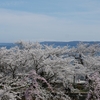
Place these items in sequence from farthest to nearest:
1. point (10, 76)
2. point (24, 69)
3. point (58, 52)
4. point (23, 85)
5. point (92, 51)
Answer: point (92, 51) < point (58, 52) < point (24, 69) < point (10, 76) < point (23, 85)

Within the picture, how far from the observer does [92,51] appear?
25812mm

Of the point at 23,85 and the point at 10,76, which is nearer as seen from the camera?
the point at 23,85

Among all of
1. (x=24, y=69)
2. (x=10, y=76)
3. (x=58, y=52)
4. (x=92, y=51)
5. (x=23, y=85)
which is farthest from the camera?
(x=92, y=51)

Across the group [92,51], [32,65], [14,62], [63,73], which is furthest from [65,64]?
[92,51]

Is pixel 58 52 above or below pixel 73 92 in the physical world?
above

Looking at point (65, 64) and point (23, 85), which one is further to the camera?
point (65, 64)

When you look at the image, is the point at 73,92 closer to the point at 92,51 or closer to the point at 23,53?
the point at 23,53

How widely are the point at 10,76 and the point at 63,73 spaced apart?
2.51 m

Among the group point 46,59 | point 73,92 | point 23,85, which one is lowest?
point 73,92

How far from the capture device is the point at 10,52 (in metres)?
13.9

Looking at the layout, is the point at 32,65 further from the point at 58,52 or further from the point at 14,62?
the point at 58,52

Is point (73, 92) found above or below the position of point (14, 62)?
below

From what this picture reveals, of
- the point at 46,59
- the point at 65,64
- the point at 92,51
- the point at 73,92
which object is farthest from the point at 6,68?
the point at 92,51

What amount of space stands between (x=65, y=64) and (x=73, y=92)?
2720 millimetres
